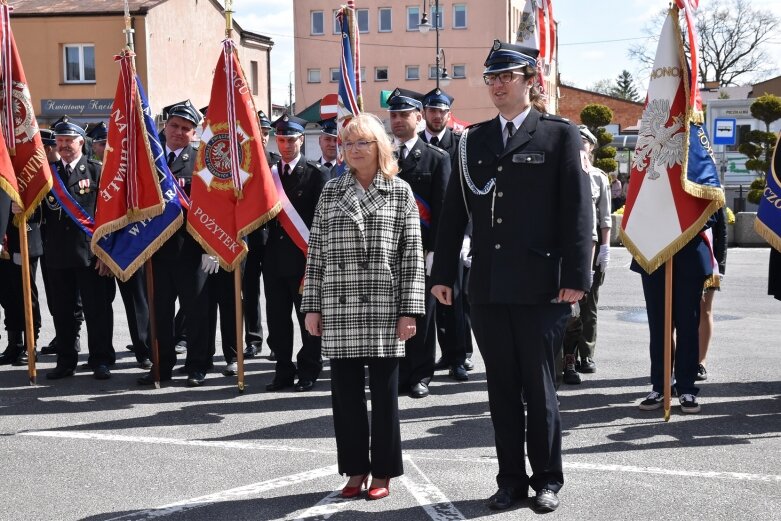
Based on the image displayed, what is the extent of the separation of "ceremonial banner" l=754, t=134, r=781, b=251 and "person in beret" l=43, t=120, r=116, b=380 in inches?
208

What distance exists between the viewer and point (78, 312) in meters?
9.23

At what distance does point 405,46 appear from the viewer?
212ft

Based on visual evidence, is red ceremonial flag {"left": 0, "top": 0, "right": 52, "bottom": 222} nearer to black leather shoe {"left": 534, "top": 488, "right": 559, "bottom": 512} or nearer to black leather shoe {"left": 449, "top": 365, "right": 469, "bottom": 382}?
black leather shoe {"left": 449, "top": 365, "right": 469, "bottom": 382}

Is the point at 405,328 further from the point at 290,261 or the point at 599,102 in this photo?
the point at 599,102

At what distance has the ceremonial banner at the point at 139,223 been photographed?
8250 millimetres

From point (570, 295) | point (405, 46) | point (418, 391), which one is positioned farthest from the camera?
point (405, 46)

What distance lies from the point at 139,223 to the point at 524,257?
14.0ft

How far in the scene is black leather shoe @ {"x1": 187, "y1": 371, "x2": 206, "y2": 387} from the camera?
8.38 meters

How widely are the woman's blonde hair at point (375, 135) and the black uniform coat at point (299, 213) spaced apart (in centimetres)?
286

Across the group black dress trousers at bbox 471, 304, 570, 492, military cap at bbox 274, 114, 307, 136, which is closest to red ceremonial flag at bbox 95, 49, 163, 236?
military cap at bbox 274, 114, 307, 136

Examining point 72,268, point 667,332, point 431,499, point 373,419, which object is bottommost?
point 431,499

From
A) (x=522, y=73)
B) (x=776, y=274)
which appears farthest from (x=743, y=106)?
(x=522, y=73)

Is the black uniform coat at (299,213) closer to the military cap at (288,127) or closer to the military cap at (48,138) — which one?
the military cap at (288,127)

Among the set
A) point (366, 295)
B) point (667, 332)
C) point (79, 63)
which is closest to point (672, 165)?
point (667, 332)
